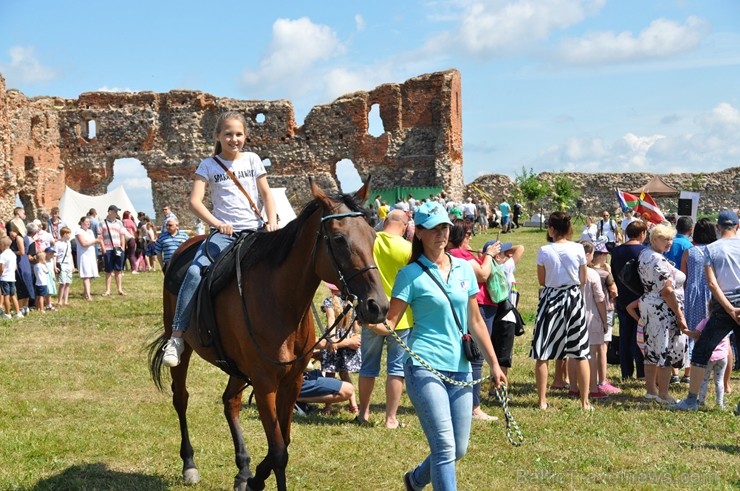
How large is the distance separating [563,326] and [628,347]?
236 centimetres

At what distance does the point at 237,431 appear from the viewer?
630 centimetres

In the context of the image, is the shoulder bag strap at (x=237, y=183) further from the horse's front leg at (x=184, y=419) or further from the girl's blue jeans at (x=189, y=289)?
the horse's front leg at (x=184, y=419)

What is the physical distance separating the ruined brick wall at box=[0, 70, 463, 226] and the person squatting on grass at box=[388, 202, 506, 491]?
116 ft

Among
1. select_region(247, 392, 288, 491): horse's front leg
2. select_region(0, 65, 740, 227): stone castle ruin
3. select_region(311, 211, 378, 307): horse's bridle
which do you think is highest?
select_region(0, 65, 740, 227): stone castle ruin

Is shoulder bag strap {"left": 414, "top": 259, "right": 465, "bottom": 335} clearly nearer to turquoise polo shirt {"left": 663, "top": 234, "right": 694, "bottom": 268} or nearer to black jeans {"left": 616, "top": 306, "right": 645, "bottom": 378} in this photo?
black jeans {"left": 616, "top": 306, "right": 645, "bottom": 378}

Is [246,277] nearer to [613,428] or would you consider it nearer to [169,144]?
[613,428]

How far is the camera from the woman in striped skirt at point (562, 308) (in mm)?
8711

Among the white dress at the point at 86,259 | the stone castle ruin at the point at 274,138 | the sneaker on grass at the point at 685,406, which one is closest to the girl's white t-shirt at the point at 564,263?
the sneaker on grass at the point at 685,406

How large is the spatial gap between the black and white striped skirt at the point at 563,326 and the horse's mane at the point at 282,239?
13.4ft

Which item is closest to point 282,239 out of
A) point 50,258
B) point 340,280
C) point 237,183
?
point 340,280

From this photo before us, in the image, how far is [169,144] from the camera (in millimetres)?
41688

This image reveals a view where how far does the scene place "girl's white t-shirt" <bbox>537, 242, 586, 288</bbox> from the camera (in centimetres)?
871

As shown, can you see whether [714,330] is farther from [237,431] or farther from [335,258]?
[335,258]

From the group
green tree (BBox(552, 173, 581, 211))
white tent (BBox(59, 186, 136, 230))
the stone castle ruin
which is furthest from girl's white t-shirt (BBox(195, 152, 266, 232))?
green tree (BBox(552, 173, 581, 211))
